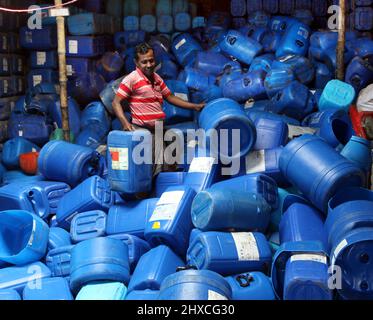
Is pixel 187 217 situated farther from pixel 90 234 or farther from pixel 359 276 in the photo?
pixel 359 276

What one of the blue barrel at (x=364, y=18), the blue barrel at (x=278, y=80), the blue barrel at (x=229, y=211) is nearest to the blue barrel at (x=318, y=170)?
the blue barrel at (x=229, y=211)

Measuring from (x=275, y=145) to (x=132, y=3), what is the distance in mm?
4898

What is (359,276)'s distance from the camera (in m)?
3.51

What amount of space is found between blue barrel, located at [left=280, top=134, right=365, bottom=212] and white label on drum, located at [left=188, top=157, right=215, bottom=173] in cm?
65

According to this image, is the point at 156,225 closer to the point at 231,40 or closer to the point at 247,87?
the point at 247,87

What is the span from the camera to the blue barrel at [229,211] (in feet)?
13.4

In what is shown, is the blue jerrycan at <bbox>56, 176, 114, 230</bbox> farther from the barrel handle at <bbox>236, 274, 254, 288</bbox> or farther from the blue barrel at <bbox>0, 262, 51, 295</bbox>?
the barrel handle at <bbox>236, 274, 254, 288</bbox>

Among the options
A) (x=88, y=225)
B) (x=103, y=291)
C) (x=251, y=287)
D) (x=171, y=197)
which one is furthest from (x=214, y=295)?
(x=88, y=225)

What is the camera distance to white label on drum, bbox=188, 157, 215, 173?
16.0 feet

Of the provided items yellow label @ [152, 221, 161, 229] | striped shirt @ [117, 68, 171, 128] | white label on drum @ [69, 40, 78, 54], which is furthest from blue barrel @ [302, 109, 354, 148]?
white label on drum @ [69, 40, 78, 54]

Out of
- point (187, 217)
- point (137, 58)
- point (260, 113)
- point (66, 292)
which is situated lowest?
point (66, 292)

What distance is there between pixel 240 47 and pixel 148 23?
1.66 meters
